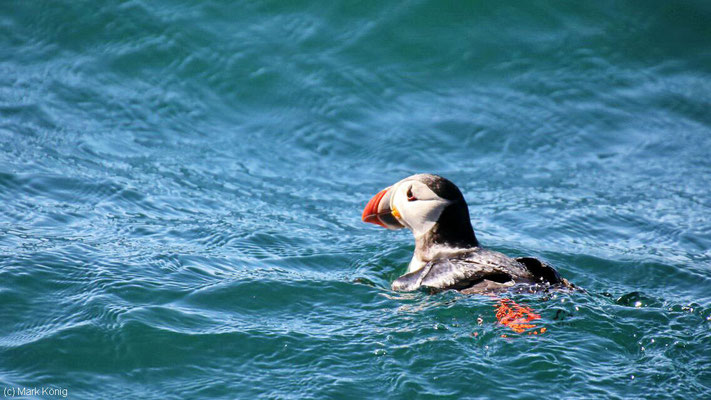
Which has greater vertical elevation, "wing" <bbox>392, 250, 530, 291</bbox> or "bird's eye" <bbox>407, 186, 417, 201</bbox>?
"bird's eye" <bbox>407, 186, 417, 201</bbox>

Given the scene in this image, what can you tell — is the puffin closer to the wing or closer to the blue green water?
the wing

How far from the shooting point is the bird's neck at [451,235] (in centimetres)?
598

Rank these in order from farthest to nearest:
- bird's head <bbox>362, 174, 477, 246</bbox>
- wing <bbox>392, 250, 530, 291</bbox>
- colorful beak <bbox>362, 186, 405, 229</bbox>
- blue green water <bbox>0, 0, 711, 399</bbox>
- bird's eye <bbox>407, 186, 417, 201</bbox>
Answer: colorful beak <bbox>362, 186, 405, 229</bbox> → bird's eye <bbox>407, 186, 417, 201</bbox> → bird's head <bbox>362, 174, 477, 246</bbox> → wing <bbox>392, 250, 530, 291</bbox> → blue green water <bbox>0, 0, 711, 399</bbox>

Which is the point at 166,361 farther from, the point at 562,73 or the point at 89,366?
Answer: the point at 562,73

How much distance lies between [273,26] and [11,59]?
136 inches

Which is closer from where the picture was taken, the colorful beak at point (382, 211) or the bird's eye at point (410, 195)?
the bird's eye at point (410, 195)

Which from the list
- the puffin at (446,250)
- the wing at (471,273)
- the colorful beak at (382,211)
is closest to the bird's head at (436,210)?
the puffin at (446,250)

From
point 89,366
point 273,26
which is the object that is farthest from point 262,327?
point 273,26

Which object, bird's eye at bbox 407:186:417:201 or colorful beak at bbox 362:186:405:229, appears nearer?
bird's eye at bbox 407:186:417:201

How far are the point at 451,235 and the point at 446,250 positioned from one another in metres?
0.12

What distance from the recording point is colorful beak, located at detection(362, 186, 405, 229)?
6.33 m

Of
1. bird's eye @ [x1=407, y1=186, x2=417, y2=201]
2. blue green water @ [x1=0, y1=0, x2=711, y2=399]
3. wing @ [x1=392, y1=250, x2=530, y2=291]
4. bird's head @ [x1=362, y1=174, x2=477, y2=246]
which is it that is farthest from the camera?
bird's eye @ [x1=407, y1=186, x2=417, y2=201]

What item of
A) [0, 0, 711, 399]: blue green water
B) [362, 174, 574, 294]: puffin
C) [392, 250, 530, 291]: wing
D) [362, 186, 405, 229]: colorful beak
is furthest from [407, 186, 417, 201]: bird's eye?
[0, 0, 711, 399]: blue green water

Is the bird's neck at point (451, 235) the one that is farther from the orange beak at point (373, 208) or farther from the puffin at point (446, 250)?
the orange beak at point (373, 208)
